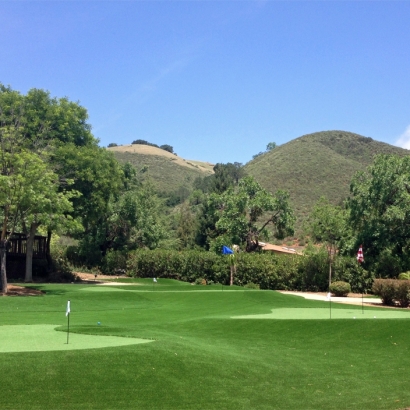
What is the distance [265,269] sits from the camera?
139 ft

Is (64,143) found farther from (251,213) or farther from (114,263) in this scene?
(251,213)

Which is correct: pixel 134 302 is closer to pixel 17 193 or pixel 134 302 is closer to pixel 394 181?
pixel 17 193

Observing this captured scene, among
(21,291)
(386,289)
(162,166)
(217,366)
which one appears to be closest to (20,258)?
(21,291)

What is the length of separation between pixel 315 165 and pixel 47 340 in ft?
284

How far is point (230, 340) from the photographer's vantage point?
16984mm

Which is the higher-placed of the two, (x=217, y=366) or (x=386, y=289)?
(x=386, y=289)

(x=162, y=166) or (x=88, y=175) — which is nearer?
(x=88, y=175)

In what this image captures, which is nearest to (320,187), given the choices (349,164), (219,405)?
(349,164)

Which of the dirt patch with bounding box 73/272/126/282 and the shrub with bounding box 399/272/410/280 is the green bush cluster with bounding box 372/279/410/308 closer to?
the shrub with bounding box 399/272/410/280

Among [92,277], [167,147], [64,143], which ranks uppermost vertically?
[167,147]

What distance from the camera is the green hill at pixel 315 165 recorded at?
87188mm

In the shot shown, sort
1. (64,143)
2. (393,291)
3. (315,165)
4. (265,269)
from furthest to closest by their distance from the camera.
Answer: (315,165), (64,143), (265,269), (393,291)

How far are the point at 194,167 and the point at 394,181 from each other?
11393cm

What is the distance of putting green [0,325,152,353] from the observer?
1265 cm
